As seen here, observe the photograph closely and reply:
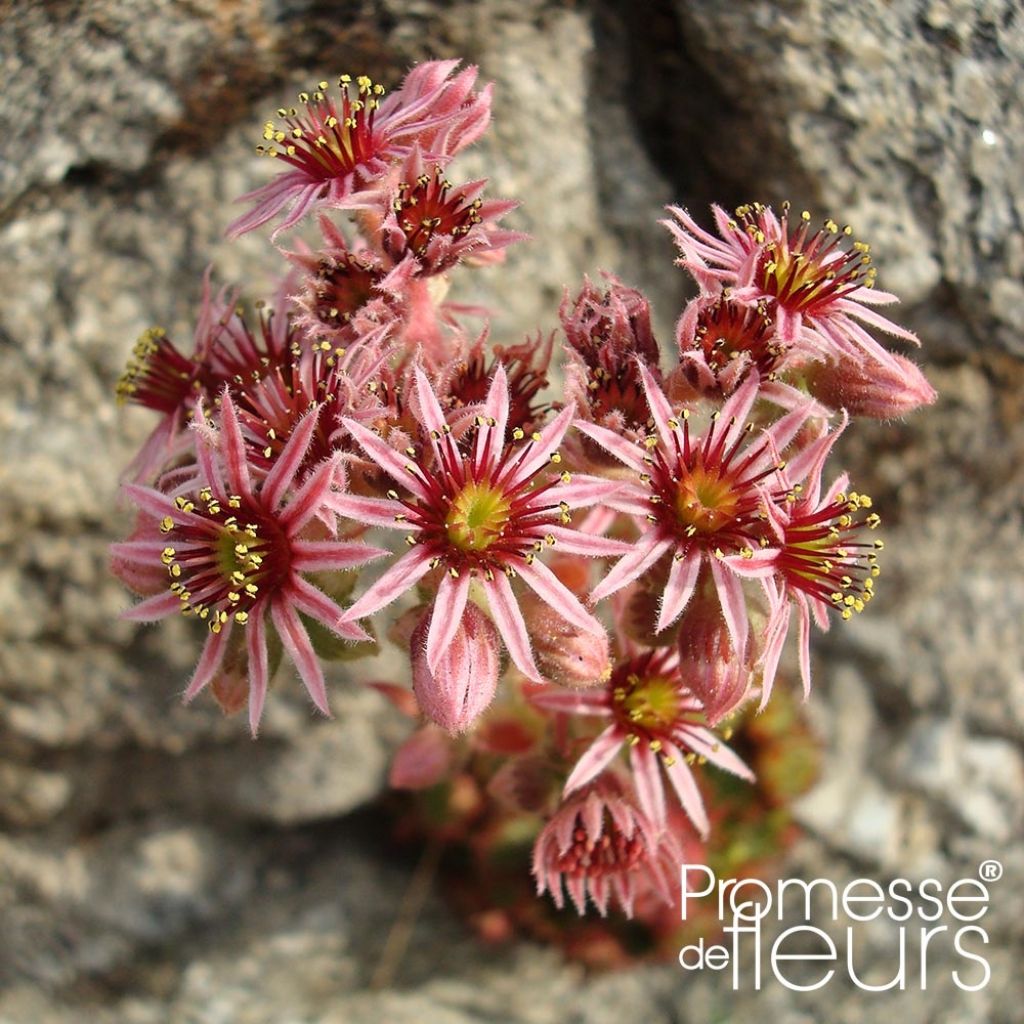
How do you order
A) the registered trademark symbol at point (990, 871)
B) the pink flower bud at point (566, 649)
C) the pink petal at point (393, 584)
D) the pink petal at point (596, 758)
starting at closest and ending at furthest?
the pink petal at point (393, 584) < the pink flower bud at point (566, 649) < the pink petal at point (596, 758) < the registered trademark symbol at point (990, 871)

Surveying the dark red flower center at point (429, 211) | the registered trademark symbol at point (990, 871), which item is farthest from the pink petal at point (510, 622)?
the registered trademark symbol at point (990, 871)

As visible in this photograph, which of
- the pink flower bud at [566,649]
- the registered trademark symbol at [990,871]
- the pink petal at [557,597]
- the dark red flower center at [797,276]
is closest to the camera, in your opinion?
the pink petal at [557,597]

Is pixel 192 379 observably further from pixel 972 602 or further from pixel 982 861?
pixel 982 861

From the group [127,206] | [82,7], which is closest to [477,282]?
[127,206]

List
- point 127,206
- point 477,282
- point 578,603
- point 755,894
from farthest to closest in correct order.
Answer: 1. point 755,894
2. point 477,282
3. point 127,206
4. point 578,603

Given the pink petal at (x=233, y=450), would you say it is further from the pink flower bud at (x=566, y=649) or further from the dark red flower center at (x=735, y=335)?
the dark red flower center at (x=735, y=335)

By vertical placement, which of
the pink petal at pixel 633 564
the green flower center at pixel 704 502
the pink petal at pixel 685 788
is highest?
the green flower center at pixel 704 502

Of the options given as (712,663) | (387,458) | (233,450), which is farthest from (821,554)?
(233,450)
